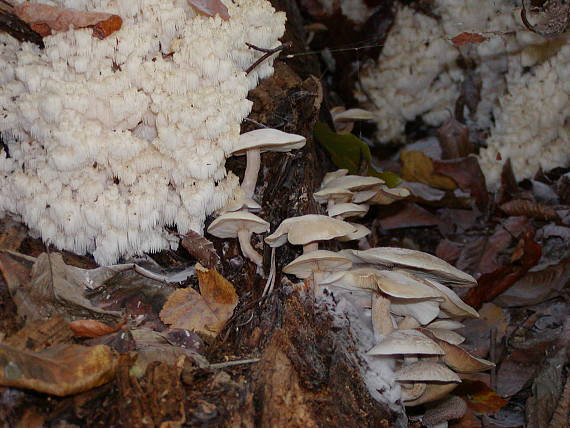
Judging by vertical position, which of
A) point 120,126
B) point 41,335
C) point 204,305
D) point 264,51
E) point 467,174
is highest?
point 264,51

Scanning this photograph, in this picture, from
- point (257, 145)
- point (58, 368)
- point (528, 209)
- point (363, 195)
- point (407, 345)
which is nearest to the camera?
point (58, 368)

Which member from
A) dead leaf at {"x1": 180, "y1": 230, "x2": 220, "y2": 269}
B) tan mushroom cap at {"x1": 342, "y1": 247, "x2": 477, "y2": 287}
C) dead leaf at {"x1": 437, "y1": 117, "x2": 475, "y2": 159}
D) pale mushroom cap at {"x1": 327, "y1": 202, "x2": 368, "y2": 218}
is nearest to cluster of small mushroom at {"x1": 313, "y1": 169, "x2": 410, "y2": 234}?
pale mushroom cap at {"x1": 327, "y1": 202, "x2": 368, "y2": 218}

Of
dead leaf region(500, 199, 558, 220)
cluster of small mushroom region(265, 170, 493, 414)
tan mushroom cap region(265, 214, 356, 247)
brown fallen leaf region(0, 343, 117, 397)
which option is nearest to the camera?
brown fallen leaf region(0, 343, 117, 397)

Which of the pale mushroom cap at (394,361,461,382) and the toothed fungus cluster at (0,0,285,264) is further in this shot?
the toothed fungus cluster at (0,0,285,264)

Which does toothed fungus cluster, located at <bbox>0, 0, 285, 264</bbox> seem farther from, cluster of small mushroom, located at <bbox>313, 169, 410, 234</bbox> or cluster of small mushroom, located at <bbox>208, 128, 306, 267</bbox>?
cluster of small mushroom, located at <bbox>313, 169, 410, 234</bbox>

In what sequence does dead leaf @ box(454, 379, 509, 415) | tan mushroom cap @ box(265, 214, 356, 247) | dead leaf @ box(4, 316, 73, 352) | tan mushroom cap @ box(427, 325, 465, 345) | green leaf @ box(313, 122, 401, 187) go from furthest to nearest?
green leaf @ box(313, 122, 401, 187) < dead leaf @ box(454, 379, 509, 415) < tan mushroom cap @ box(427, 325, 465, 345) < tan mushroom cap @ box(265, 214, 356, 247) < dead leaf @ box(4, 316, 73, 352)

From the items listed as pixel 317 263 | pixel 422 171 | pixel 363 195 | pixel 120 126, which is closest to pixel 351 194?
pixel 363 195

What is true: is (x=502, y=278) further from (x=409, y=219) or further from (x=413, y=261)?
(x=413, y=261)

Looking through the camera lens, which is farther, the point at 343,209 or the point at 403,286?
the point at 343,209
